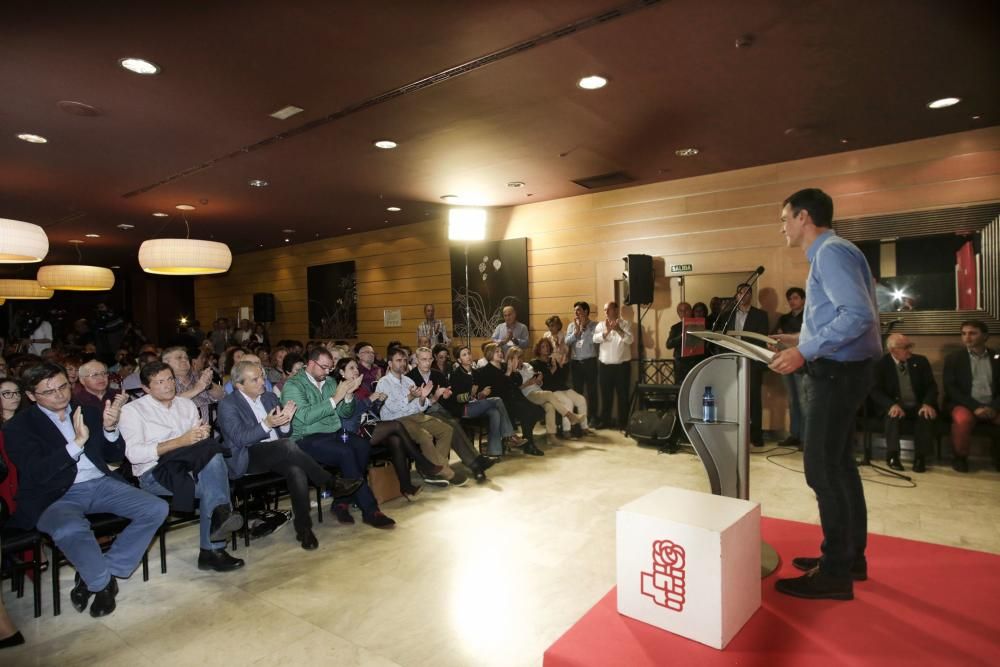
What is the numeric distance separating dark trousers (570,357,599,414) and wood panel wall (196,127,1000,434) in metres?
0.82

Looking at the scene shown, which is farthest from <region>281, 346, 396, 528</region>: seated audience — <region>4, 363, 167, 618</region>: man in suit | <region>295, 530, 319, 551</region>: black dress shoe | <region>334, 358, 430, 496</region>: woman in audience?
<region>4, 363, 167, 618</region>: man in suit

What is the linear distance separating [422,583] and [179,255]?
A: 389 cm

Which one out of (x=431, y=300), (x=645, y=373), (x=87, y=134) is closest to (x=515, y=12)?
(x=87, y=134)

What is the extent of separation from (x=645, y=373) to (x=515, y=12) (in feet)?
16.0

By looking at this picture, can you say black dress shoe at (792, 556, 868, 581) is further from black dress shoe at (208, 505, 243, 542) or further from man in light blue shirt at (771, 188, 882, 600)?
black dress shoe at (208, 505, 243, 542)

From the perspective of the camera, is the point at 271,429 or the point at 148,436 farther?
the point at 271,429

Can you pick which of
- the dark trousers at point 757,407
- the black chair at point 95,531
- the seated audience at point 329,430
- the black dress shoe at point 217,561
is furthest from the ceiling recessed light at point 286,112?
the dark trousers at point 757,407

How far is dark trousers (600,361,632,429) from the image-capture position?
692 centimetres

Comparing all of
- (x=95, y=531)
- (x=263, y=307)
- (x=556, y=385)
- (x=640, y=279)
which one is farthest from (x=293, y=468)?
(x=263, y=307)

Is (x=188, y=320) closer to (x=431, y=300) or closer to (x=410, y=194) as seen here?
(x=431, y=300)

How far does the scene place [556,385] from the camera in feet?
21.9

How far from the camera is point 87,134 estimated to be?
474 centimetres

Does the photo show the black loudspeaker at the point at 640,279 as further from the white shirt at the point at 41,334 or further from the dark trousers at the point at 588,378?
the white shirt at the point at 41,334

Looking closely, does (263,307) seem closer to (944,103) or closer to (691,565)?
(944,103)
